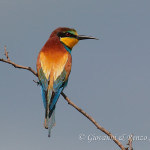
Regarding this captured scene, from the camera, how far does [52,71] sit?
→ 5.86 meters

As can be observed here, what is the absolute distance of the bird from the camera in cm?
555

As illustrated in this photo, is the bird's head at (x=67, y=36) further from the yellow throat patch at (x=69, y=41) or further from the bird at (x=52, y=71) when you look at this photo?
the bird at (x=52, y=71)

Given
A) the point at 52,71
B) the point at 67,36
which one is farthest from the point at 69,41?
the point at 52,71

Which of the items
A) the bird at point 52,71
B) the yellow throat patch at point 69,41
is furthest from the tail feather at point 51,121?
the yellow throat patch at point 69,41

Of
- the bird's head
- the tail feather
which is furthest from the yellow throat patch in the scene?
the tail feather

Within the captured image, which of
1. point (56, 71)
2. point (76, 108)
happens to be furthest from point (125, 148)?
point (56, 71)

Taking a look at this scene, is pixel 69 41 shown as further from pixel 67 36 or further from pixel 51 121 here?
pixel 51 121

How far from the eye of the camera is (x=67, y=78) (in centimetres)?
626

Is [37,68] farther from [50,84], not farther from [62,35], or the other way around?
[62,35]

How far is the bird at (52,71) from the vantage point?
5.55 meters

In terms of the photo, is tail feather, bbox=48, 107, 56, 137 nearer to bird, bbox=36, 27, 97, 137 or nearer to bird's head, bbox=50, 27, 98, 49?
bird, bbox=36, 27, 97, 137

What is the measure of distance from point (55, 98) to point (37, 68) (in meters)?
0.74

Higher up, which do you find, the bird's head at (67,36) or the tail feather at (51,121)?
the bird's head at (67,36)

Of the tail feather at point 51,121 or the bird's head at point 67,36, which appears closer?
the tail feather at point 51,121
